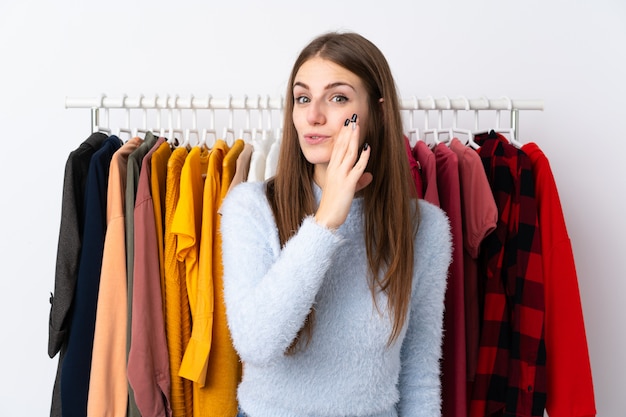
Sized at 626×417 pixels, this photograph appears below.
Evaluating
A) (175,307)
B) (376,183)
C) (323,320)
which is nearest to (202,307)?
(175,307)

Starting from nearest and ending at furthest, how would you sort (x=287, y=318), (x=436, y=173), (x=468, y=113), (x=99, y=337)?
(x=287, y=318), (x=99, y=337), (x=436, y=173), (x=468, y=113)

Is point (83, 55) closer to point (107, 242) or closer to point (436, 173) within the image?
point (107, 242)

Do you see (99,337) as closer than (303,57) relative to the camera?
No

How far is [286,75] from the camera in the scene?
2.51m

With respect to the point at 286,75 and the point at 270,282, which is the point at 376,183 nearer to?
the point at 270,282

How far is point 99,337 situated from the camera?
1.68m

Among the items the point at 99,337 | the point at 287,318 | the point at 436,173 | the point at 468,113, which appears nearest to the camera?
the point at 287,318

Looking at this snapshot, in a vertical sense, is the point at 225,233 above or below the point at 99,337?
above

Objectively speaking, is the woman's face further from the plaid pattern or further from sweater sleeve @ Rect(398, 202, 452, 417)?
the plaid pattern

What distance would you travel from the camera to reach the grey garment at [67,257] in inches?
65.7

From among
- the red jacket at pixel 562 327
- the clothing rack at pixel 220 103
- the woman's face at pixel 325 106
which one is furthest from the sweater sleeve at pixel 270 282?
the red jacket at pixel 562 327

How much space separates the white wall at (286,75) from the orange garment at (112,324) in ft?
3.18

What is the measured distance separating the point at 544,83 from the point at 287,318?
1900mm

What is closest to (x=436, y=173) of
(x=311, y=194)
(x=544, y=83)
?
(x=311, y=194)
